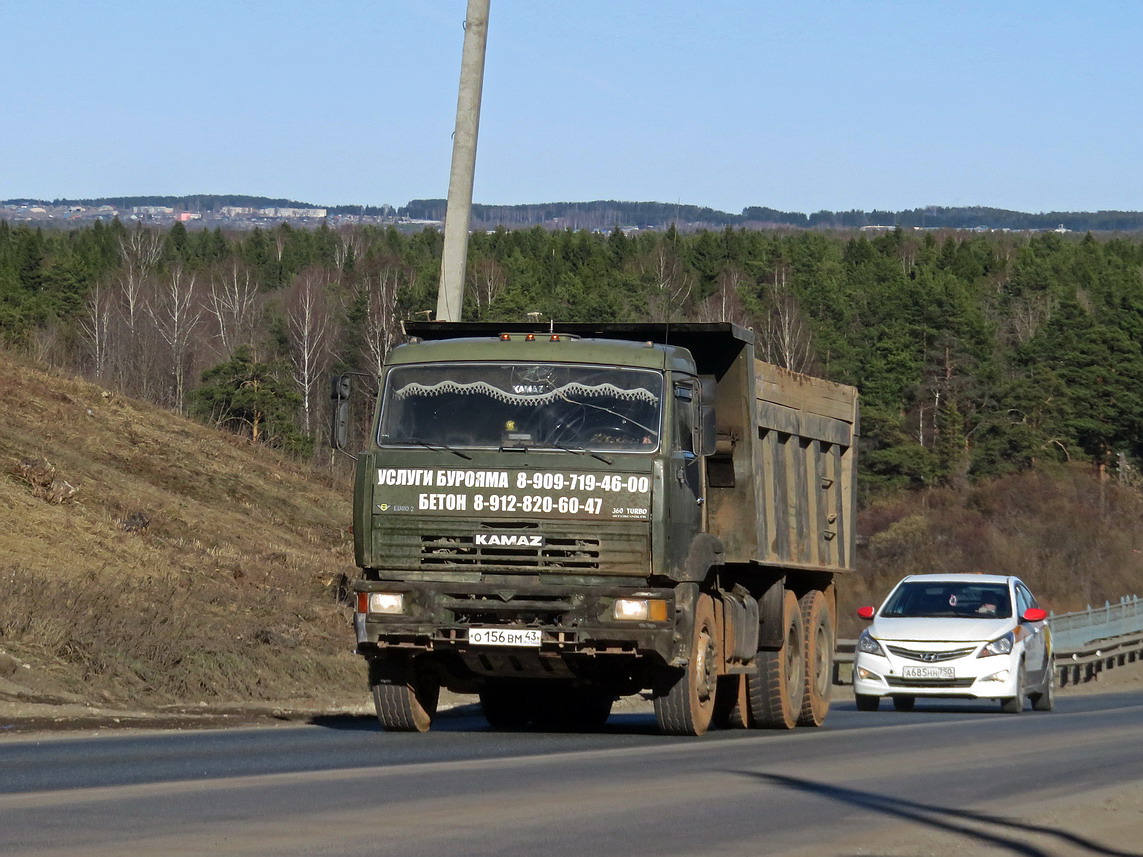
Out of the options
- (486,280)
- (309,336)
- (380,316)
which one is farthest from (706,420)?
(486,280)

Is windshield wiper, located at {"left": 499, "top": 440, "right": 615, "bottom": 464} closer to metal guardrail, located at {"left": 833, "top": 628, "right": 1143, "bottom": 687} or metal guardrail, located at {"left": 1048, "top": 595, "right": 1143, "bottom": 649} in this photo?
metal guardrail, located at {"left": 833, "top": 628, "right": 1143, "bottom": 687}

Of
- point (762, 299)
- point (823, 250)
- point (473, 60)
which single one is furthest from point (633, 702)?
point (823, 250)

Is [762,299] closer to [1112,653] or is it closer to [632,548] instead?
[1112,653]

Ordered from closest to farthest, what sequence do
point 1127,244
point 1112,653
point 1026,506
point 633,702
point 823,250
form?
point 633,702 → point 1112,653 → point 1026,506 → point 823,250 → point 1127,244

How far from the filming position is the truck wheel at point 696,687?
543 inches

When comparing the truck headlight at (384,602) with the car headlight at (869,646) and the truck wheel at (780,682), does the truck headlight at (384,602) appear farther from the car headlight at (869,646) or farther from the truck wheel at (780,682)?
the car headlight at (869,646)

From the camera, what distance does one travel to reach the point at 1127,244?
6993 inches

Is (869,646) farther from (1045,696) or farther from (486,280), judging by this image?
(486,280)

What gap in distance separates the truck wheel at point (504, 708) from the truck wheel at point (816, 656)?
282cm

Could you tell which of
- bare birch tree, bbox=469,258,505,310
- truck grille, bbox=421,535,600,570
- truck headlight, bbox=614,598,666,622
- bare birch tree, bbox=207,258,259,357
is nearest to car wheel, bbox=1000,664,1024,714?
truck headlight, bbox=614,598,666,622

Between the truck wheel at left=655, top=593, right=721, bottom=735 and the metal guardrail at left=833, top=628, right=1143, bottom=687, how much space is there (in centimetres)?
1703

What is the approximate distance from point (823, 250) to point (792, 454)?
139 meters

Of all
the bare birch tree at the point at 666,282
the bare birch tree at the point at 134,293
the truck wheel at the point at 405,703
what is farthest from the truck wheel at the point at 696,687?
the bare birch tree at the point at 666,282

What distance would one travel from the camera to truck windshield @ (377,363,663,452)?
1339 centimetres
